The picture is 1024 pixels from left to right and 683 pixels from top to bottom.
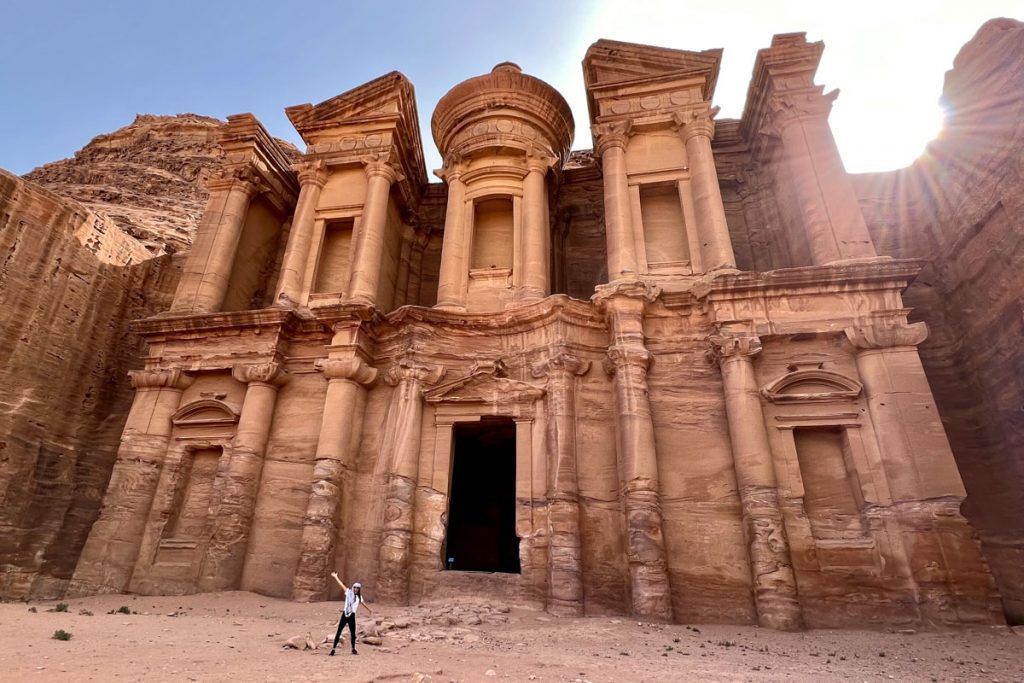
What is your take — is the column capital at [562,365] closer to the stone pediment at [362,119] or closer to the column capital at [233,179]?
the stone pediment at [362,119]

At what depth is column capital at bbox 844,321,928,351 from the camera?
10.4 m

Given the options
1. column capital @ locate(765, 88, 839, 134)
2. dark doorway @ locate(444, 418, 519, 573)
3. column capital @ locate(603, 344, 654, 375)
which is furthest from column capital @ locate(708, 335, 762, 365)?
dark doorway @ locate(444, 418, 519, 573)

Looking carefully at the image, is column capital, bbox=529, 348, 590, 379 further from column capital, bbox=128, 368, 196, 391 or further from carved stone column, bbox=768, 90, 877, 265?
column capital, bbox=128, 368, 196, 391

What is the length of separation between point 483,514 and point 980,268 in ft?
48.5

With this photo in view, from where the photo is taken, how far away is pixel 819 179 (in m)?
13.1

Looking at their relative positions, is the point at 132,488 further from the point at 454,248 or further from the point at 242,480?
the point at 454,248

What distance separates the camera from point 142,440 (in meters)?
12.6

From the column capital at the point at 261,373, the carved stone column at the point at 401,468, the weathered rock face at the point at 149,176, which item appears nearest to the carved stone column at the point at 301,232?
the column capital at the point at 261,373

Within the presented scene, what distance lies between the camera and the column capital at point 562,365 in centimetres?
1151

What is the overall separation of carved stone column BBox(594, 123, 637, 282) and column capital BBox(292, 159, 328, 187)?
800 centimetres

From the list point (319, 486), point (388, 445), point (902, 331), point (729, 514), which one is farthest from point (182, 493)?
point (902, 331)

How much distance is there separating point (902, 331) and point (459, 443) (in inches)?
418

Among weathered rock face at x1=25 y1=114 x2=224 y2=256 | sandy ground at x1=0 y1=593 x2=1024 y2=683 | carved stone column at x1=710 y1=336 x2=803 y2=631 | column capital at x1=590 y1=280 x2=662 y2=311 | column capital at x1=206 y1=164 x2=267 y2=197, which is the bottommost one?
sandy ground at x1=0 y1=593 x2=1024 y2=683

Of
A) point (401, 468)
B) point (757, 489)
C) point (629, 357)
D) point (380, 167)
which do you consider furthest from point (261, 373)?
point (757, 489)
